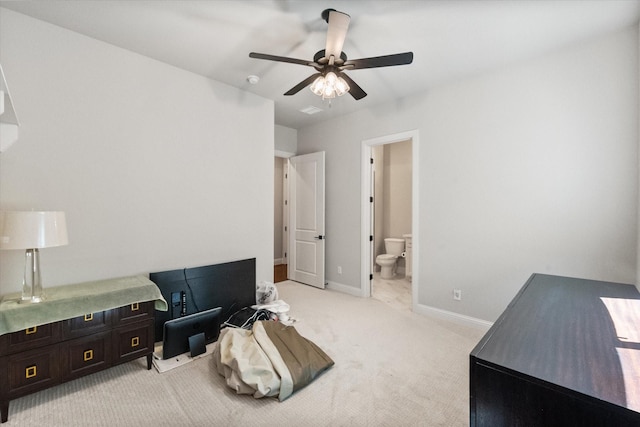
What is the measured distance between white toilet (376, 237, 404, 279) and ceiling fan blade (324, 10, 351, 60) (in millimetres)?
3838

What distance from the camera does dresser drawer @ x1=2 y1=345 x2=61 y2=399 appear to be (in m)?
1.78

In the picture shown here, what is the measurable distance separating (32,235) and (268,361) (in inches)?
70.1

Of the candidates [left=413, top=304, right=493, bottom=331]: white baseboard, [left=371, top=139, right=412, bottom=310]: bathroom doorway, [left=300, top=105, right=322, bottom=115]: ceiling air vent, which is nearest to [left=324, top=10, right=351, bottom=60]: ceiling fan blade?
[left=300, top=105, right=322, bottom=115]: ceiling air vent

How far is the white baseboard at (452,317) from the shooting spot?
308cm

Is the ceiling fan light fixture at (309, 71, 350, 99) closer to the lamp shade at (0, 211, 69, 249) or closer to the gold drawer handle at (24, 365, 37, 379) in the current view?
the lamp shade at (0, 211, 69, 249)

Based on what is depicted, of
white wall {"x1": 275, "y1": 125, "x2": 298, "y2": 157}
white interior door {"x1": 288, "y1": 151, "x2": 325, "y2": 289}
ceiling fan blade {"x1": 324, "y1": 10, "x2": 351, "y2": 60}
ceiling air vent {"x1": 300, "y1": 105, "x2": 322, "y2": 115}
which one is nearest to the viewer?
ceiling fan blade {"x1": 324, "y1": 10, "x2": 351, "y2": 60}

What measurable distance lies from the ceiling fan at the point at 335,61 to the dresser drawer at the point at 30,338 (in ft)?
7.67

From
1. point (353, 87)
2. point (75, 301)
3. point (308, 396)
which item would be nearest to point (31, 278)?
point (75, 301)

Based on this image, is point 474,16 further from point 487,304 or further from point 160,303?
point 160,303

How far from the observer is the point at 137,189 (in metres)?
2.71

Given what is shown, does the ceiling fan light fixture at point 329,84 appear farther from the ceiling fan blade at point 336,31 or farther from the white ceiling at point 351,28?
the white ceiling at point 351,28

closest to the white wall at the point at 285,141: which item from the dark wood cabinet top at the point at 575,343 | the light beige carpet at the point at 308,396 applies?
the light beige carpet at the point at 308,396

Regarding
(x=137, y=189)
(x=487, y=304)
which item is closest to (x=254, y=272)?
(x=137, y=189)

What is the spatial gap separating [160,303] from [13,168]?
1.49 m
